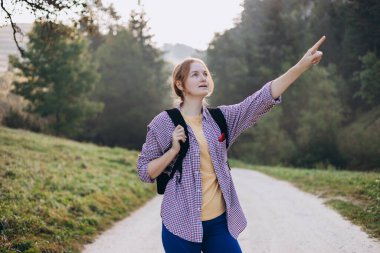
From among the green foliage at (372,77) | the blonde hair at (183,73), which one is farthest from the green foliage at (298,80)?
the blonde hair at (183,73)

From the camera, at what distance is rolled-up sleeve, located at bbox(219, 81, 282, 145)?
316cm

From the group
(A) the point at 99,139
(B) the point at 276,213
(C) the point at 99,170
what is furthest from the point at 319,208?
(A) the point at 99,139

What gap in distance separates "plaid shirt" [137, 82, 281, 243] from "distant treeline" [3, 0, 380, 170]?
22.1 meters

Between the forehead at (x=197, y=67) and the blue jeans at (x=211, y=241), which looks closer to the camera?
the blue jeans at (x=211, y=241)

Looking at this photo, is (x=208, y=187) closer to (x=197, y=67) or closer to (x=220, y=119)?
(x=220, y=119)

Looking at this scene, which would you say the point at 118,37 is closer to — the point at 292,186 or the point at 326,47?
the point at 326,47

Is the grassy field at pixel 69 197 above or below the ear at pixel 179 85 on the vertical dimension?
below

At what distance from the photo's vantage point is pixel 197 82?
3203 millimetres

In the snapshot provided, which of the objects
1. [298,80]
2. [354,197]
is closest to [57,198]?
[354,197]

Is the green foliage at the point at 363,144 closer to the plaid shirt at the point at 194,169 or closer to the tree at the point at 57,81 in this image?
the tree at the point at 57,81

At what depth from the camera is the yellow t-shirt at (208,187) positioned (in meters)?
2.98

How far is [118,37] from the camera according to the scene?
54.9 m

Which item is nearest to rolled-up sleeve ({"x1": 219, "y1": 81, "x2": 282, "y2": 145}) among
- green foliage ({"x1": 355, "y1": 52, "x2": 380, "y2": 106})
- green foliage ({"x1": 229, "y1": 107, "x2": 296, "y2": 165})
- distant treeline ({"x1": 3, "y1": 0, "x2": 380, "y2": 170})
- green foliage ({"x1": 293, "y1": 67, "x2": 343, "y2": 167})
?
distant treeline ({"x1": 3, "y1": 0, "x2": 380, "y2": 170})

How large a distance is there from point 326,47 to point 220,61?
1391 cm
